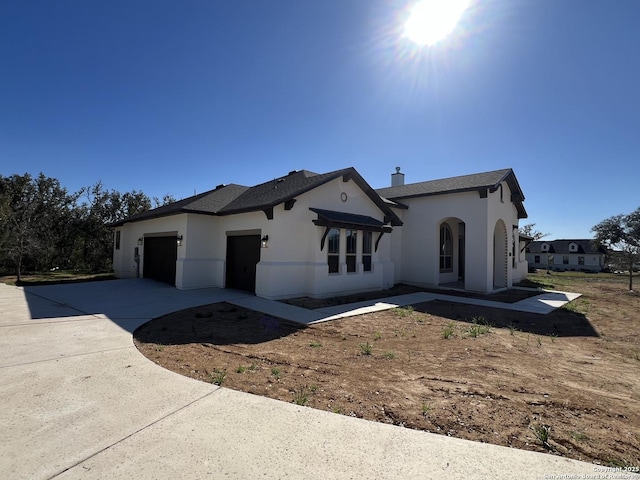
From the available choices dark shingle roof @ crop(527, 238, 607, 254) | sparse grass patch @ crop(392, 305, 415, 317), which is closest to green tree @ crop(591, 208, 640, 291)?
dark shingle roof @ crop(527, 238, 607, 254)

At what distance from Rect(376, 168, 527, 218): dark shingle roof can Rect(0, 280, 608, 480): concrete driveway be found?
→ 1373 centimetres

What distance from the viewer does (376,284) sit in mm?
14664

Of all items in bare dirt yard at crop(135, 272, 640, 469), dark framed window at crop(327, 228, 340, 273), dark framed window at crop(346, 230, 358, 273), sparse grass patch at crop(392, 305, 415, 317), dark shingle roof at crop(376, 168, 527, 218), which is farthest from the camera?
dark shingle roof at crop(376, 168, 527, 218)

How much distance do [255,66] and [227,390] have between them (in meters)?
11.3

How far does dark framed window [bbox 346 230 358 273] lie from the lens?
13453 millimetres

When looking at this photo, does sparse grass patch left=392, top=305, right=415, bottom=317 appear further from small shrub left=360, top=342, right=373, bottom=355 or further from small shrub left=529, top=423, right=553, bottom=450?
small shrub left=529, top=423, right=553, bottom=450

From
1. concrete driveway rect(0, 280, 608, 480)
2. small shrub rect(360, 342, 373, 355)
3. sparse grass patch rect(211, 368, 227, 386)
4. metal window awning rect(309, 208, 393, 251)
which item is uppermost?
metal window awning rect(309, 208, 393, 251)

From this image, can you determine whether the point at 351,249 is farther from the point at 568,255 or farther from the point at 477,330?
the point at 568,255

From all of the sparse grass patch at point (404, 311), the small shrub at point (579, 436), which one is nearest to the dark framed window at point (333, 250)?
the sparse grass patch at point (404, 311)

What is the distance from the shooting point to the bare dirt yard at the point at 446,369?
336 centimetres

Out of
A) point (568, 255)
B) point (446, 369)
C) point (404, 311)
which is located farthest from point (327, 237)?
point (568, 255)

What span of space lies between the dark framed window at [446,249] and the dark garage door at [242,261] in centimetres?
1103

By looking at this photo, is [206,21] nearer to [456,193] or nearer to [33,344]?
[33,344]

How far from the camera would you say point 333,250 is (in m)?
12.9
